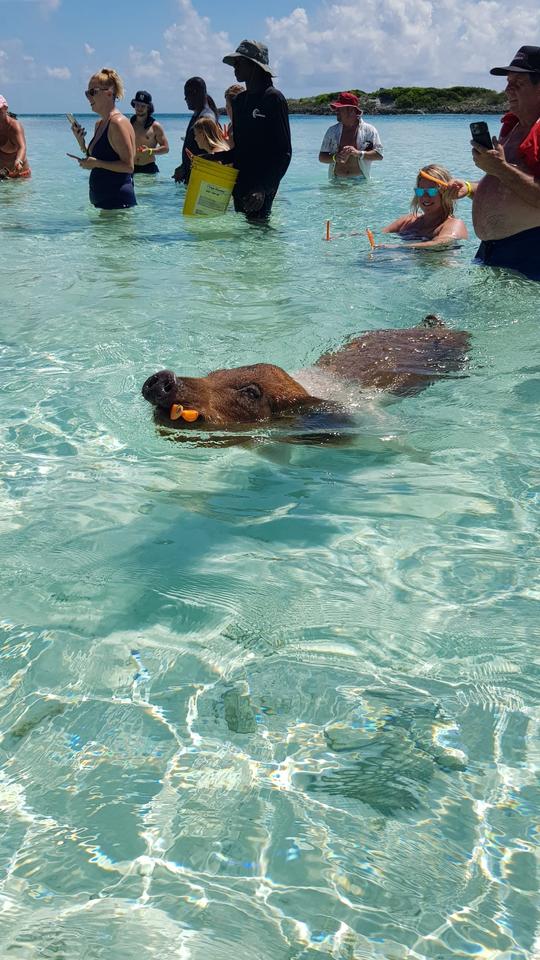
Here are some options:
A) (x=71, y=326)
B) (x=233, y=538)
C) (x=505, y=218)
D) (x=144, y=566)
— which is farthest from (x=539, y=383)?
(x=71, y=326)

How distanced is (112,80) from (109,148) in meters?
0.94

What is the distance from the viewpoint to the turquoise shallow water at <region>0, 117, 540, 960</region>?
222cm

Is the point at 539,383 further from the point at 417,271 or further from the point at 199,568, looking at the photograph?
the point at 417,271

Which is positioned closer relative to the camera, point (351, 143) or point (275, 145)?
point (275, 145)

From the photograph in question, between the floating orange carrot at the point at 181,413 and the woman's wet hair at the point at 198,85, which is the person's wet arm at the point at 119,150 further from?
the floating orange carrot at the point at 181,413

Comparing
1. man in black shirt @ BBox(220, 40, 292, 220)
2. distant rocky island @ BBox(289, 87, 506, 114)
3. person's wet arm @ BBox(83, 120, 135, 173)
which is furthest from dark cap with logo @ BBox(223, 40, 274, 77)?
distant rocky island @ BBox(289, 87, 506, 114)

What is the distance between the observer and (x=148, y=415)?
5617 millimetres

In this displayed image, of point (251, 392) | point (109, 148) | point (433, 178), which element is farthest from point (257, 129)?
point (251, 392)

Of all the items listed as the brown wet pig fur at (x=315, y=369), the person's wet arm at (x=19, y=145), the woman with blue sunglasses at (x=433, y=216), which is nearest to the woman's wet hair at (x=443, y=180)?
the woman with blue sunglasses at (x=433, y=216)

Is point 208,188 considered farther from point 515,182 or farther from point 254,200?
point 515,182

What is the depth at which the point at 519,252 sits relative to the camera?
795 cm

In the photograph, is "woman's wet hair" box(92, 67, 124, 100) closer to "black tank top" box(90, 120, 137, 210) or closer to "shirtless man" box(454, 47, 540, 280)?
"black tank top" box(90, 120, 137, 210)

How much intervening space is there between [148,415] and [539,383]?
284 centimetres

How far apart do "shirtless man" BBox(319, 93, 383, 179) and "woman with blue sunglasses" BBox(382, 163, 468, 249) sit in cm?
626
